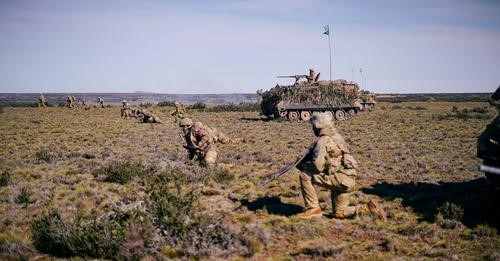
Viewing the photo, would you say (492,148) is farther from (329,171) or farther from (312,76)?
(312,76)

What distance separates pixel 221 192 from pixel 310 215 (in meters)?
3.02

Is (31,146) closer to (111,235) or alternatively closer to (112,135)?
(112,135)

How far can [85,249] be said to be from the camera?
247 inches

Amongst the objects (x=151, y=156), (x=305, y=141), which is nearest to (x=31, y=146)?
(x=151, y=156)

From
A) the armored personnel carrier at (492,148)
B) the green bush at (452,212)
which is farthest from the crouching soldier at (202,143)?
the armored personnel carrier at (492,148)

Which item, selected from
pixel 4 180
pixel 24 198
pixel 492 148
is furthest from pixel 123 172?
pixel 492 148

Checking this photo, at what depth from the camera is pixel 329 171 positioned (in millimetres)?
7621

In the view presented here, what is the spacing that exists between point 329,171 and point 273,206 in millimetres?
1918

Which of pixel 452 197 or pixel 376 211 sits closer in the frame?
pixel 376 211

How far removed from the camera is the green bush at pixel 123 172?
11.4 metres

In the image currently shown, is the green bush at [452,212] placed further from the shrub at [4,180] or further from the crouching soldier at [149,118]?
the crouching soldier at [149,118]

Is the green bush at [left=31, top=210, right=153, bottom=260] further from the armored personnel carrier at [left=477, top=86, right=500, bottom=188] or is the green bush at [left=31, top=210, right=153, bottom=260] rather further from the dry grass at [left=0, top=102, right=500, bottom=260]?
the armored personnel carrier at [left=477, top=86, right=500, bottom=188]

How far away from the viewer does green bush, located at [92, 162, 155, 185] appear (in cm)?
1138

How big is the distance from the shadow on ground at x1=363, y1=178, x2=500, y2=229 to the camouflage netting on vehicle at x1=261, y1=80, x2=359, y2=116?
21844mm
